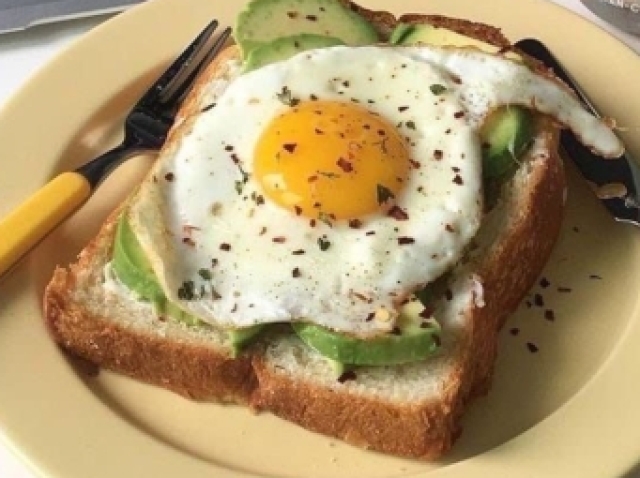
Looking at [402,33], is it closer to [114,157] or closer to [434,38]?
[434,38]

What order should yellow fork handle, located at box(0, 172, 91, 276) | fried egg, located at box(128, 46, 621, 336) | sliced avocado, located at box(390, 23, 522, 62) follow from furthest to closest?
sliced avocado, located at box(390, 23, 522, 62) < yellow fork handle, located at box(0, 172, 91, 276) < fried egg, located at box(128, 46, 621, 336)

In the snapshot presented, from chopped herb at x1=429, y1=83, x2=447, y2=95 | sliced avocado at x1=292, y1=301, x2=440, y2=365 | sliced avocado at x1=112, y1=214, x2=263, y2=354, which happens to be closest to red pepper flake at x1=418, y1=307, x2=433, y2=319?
sliced avocado at x1=292, y1=301, x2=440, y2=365

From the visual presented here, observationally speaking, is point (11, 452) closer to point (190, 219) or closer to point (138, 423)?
point (138, 423)

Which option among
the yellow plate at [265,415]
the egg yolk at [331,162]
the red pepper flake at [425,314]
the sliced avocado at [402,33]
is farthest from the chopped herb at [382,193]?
the sliced avocado at [402,33]

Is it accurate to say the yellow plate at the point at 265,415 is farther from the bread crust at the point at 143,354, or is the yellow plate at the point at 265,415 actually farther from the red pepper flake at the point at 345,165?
the red pepper flake at the point at 345,165

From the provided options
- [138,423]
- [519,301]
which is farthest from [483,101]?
[138,423]

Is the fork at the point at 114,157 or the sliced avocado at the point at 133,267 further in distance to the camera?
the fork at the point at 114,157

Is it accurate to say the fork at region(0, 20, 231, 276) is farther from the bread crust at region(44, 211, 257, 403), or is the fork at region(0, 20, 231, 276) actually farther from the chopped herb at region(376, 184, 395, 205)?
the chopped herb at region(376, 184, 395, 205)
